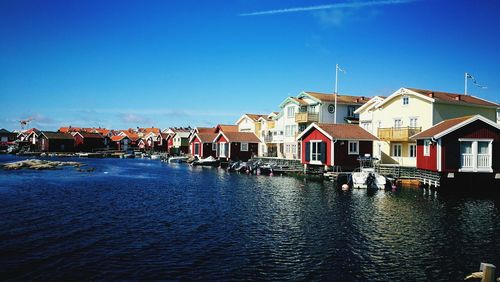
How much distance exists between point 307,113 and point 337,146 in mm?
14280

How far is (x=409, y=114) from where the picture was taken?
5012 cm

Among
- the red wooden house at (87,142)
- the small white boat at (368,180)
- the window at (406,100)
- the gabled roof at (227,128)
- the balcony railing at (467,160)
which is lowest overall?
the small white boat at (368,180)

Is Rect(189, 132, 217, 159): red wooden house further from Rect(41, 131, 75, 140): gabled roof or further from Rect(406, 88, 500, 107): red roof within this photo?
Rect(41, 131, 75, 140): gabled roof

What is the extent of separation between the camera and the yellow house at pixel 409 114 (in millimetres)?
47875

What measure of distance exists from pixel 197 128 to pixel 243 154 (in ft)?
67.2

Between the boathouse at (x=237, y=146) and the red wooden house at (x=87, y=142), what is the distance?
73.2m

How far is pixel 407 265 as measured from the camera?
16.8m

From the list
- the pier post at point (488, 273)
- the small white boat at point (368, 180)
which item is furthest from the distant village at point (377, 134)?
the pier post at point (488, 273)

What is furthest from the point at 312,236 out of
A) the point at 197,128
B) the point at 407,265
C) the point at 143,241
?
the point at 197,128

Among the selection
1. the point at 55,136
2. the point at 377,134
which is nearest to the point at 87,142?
the point at 55,136

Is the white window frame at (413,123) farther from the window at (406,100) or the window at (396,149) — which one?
the window at (396,149)

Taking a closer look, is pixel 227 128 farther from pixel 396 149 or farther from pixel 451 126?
pixel 451 126

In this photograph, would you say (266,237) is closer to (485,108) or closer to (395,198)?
(395,198)

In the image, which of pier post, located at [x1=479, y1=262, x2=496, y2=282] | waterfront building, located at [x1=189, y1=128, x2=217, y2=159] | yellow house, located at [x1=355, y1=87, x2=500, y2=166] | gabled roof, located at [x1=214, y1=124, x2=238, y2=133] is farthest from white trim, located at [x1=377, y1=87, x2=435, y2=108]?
gabled roof, located at [x1=214, y1=124, x2=238, y2=133]
